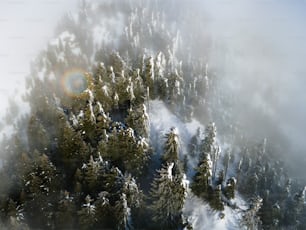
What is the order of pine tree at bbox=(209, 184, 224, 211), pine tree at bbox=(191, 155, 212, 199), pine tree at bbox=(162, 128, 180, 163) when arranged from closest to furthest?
pine tree at bbox=(162, 128, 180, 163) → pine tree at bbox=(191, 155, 212, 199) → pine tree at bbox=(209, 184, 224, 211)

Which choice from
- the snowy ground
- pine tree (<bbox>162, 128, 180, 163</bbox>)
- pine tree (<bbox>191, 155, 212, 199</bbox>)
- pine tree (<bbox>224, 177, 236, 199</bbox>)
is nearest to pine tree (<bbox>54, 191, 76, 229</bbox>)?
pine tree (<bbox>162, 128, 180, 163</bbox>)

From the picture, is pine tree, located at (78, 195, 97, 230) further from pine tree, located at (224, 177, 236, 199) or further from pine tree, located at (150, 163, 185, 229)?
pine tree, located at (224, 177, 236, 199)

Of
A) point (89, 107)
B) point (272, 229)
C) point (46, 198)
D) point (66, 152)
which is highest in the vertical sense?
point (89, 107)

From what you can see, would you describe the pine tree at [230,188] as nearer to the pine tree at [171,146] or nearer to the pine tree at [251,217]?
the pine tree at [251,217]

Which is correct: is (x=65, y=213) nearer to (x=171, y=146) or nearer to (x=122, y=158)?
(x=122, y=158)

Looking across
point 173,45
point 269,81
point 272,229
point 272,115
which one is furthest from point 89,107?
point 269,81

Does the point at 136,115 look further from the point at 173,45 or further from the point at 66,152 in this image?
the point at 173,45
